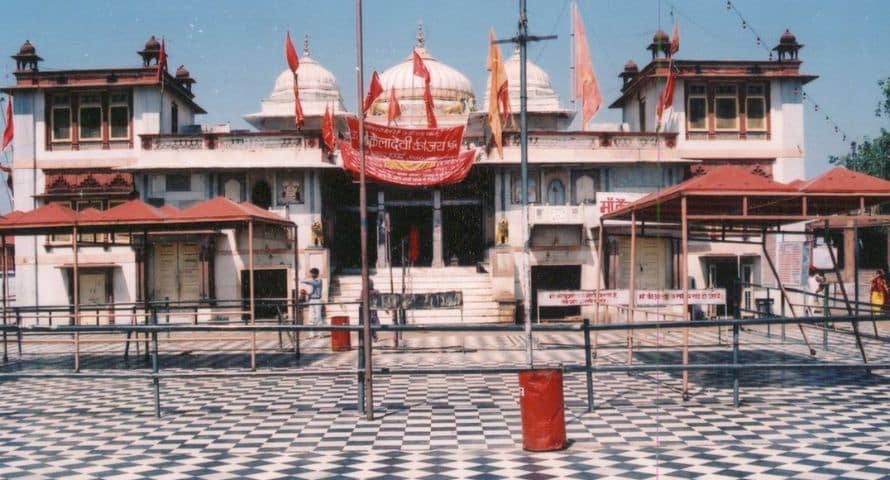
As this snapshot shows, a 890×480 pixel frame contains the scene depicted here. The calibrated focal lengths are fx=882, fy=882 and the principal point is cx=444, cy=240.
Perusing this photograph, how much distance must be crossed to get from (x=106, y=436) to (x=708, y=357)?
11.1 meters

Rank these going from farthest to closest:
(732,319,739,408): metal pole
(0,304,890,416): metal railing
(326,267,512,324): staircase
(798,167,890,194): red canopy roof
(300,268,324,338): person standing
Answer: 1. (326,267,512,324): staircase
2. (300,268,324,338): person standing
3. (798,167,890,194): red canopy roof
4. (732,319,739,408): metal pole
5. (0,304,890,416): metal railing

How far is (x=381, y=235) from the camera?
31781 mm

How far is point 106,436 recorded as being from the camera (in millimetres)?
9703

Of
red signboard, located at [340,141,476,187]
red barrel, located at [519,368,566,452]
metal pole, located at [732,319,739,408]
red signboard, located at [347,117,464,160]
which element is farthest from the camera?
red signboard, located at [340,141,476,187]

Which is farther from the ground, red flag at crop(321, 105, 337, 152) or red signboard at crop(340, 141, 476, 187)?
red flag at crop(321, 105, 337, 152)

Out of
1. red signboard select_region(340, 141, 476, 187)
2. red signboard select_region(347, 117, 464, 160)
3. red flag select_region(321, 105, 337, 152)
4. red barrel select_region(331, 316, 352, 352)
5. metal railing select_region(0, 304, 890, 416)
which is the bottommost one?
red barrel select_region(331, 316, 352, 352)

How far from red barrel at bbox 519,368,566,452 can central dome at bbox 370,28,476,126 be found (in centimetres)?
2652

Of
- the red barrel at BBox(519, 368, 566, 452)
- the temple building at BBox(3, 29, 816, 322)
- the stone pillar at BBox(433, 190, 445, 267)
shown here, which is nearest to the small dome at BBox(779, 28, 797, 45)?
the temple building at BBox(3, 29, 816, 322)

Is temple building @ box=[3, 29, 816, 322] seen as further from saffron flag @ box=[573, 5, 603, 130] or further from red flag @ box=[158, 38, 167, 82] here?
saffron flag @ box=[573, 5, 603, 130]

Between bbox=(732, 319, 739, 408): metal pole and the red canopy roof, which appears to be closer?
bbox=(732, 319, 739, 408): metal pole

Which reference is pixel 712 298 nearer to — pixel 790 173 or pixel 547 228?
pixel 547 228

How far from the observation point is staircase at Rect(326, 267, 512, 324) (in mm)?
27375

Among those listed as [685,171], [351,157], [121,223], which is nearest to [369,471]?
[121,223]

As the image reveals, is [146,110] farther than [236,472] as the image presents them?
Yes
